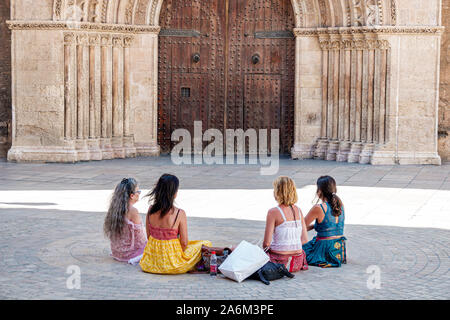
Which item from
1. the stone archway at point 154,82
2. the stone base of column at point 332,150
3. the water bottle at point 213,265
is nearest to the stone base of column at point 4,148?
the stone archway at point 154,82

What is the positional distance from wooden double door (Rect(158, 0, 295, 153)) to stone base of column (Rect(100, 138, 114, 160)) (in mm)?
1253

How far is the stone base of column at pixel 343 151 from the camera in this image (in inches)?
567

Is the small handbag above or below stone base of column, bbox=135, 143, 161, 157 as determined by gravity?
below

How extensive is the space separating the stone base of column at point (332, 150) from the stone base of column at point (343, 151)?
5.0 inches

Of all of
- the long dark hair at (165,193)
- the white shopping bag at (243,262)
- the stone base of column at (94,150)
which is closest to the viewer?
the white shopping bag at (243,262)

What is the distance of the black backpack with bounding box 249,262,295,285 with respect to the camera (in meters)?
5.70

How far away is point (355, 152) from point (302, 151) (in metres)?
1.28

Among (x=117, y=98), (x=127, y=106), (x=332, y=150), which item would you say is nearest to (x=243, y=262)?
(x=332, y=150)

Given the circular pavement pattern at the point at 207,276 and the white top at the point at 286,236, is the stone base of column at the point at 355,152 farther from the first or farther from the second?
the white top at the point at 286,236

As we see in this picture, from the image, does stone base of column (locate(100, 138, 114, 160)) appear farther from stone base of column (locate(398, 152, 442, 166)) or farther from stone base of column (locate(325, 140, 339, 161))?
stone base of column (locate(398, 152, 442, 166))

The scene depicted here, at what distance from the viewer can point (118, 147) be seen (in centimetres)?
1497

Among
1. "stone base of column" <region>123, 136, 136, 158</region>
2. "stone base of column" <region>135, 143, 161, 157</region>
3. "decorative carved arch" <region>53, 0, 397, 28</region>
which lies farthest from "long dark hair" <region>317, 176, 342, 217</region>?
"stone base of column" <region>135, 143, 161, 157</region>

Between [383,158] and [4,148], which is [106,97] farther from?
[383,158]

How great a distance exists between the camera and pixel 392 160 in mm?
13922
